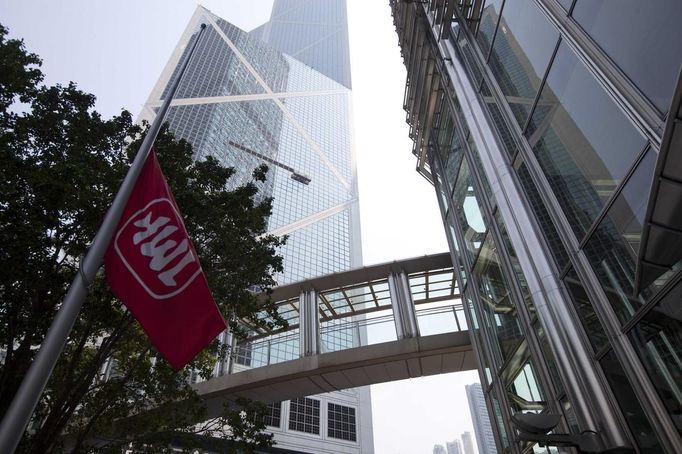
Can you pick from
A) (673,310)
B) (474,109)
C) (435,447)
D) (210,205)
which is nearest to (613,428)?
(673,310)

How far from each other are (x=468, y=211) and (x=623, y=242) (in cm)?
736

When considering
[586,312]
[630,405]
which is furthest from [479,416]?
[630,405]

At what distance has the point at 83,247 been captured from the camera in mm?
8914

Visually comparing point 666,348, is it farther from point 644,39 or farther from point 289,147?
point 289,147

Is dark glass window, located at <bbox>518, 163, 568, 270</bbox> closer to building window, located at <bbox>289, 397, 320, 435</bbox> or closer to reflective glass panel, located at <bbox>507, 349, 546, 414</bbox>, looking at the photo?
reflective glass panel, located at <bbox>507, 349, 546, 414</bbox>

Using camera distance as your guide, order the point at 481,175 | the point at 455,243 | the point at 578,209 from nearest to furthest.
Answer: the point at 578,209 < the point at 481,175 < the point at 455,243

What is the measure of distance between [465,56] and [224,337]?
13617mm

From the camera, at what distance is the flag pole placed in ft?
11.3

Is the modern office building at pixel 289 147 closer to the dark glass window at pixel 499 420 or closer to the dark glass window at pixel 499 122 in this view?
the dark glass window at pixel 499 420

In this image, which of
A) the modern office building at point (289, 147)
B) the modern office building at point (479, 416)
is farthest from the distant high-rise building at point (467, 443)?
the modern office building at point (289, 147)

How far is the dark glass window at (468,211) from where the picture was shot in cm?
1220

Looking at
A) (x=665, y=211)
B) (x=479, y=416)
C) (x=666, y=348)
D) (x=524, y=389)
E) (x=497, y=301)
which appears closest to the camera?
(x=665, y=211)

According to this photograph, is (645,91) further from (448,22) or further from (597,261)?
(448,22)

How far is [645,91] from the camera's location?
213 inches
